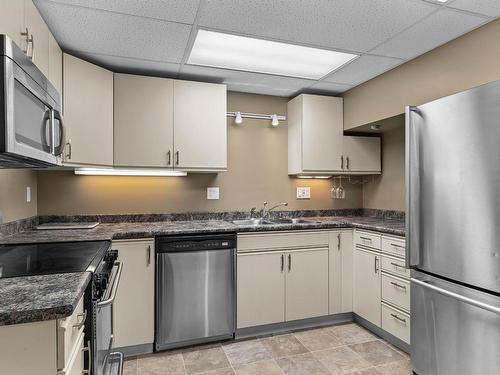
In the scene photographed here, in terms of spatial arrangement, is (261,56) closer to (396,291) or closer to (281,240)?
(281,240)

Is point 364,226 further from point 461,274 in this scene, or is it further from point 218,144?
point 218,144

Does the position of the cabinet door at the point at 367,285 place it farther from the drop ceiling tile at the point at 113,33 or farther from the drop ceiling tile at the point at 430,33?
the drop ceiling tile at the point at 113,33

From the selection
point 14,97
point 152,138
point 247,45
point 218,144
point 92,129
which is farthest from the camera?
point 218,144

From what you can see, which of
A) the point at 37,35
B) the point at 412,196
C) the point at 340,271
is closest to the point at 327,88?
the point at 412,196

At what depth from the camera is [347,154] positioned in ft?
10.6

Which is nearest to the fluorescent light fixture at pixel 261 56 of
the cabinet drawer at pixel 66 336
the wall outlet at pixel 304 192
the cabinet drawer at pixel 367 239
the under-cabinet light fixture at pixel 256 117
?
the under-cabinet light fixture at pixel 256 117

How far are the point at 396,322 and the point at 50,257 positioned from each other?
7.59 ft

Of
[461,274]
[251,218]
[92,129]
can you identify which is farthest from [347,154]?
[92,129]

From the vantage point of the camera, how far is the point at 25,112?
1106mm

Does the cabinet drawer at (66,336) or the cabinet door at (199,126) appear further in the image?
the cabinet door at (199,126)

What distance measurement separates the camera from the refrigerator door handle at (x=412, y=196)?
194 centimetres

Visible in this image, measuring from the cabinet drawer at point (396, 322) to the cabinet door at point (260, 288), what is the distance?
0.80 meters

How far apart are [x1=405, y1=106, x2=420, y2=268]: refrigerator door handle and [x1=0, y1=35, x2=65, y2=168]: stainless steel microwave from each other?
192cm

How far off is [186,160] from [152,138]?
1.08ft
